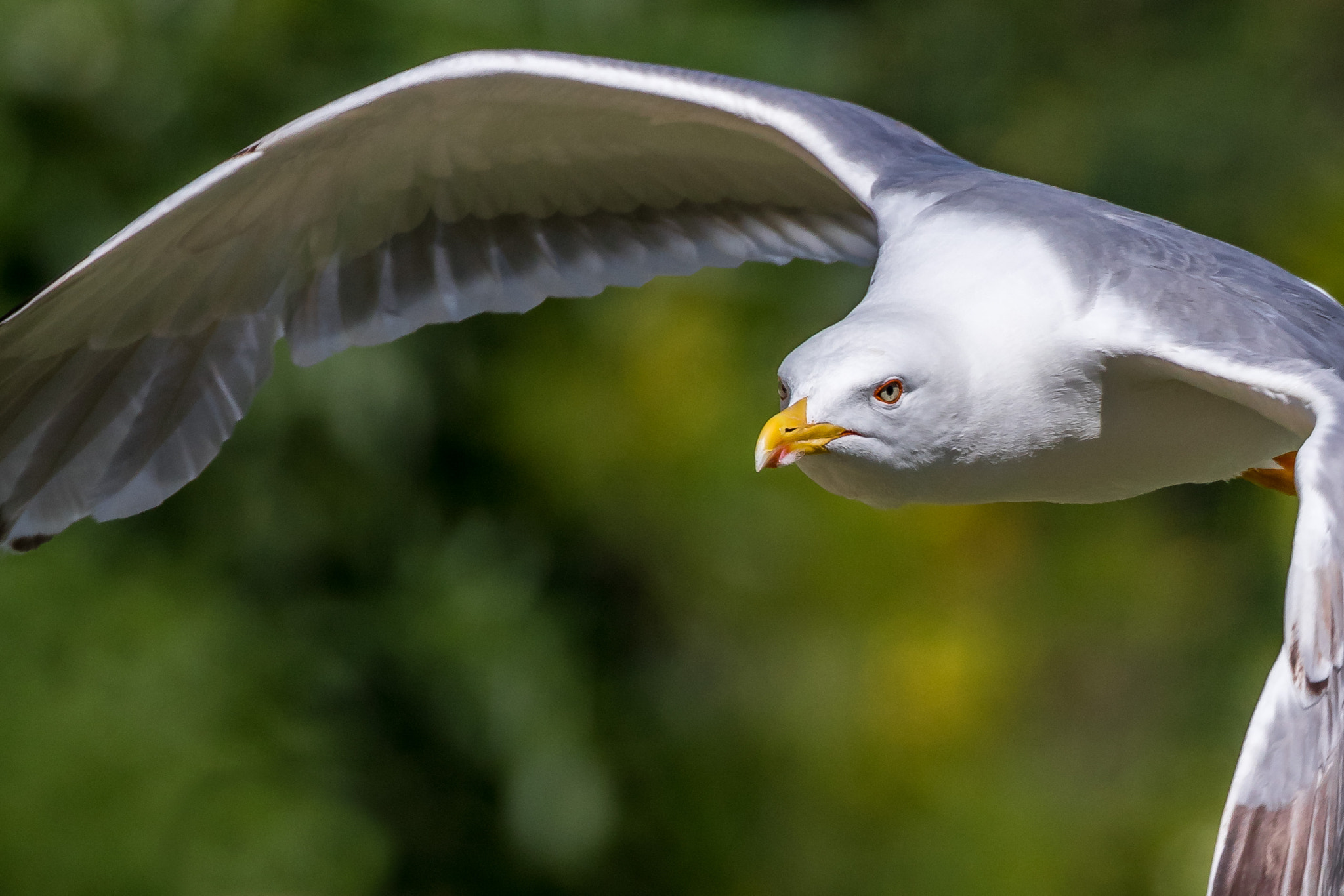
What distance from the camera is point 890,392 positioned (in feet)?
5.78

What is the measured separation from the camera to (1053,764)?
14.9ft

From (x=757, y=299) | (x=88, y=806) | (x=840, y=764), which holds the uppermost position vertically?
(x=757, y=299)

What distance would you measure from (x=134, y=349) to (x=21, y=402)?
0.17 m

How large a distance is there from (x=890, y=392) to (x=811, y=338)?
0.17 m

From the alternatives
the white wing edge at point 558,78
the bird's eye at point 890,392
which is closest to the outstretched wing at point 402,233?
the white wing edge at point 558,78

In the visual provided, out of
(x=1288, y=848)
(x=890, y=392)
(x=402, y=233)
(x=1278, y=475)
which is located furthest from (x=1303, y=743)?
(x=402, y=233)

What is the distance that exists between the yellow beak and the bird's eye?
5 cm

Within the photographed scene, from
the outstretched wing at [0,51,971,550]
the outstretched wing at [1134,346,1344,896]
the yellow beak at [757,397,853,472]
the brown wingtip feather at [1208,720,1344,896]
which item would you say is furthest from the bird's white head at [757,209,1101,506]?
the brown wingtip feather at [1208,720,1344,896]

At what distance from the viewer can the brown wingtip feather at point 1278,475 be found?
8.32ft

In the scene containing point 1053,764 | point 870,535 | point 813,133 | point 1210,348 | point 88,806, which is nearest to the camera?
point 1210,348

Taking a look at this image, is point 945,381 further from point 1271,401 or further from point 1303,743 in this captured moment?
point 1303,743

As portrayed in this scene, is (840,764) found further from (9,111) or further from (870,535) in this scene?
(9,111)

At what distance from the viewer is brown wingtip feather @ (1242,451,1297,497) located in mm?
2537

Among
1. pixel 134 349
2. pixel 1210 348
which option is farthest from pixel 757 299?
Answer: pixel 1210 348
